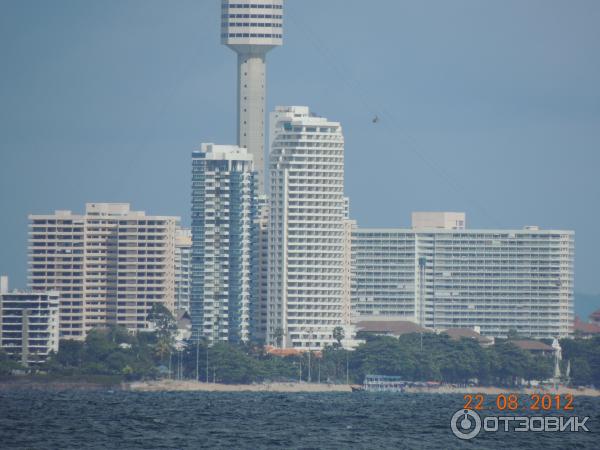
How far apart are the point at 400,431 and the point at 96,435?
29861mm

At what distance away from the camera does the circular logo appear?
512ft

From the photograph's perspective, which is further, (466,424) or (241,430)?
(466,424)

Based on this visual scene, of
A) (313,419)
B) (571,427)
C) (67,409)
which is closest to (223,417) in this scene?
(313,419)

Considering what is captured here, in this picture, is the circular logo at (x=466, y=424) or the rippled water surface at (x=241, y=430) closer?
the rippled water surface at (x=241, y=430)

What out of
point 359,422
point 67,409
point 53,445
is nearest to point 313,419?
point 359,422

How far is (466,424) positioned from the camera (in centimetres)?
16875

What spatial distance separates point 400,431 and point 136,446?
106ft

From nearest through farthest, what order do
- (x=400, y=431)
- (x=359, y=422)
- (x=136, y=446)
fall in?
(x=136, y=446), (x=400, y=431), (x=359, y=422)

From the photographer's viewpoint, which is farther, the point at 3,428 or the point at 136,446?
the point at 3,428

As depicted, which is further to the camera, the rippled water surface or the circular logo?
the circular logo

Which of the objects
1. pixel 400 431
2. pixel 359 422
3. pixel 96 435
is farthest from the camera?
pixel 359 422

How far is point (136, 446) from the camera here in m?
140

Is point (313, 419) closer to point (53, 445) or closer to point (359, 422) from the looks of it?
point (359, 422)

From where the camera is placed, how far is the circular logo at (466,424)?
156 metres
